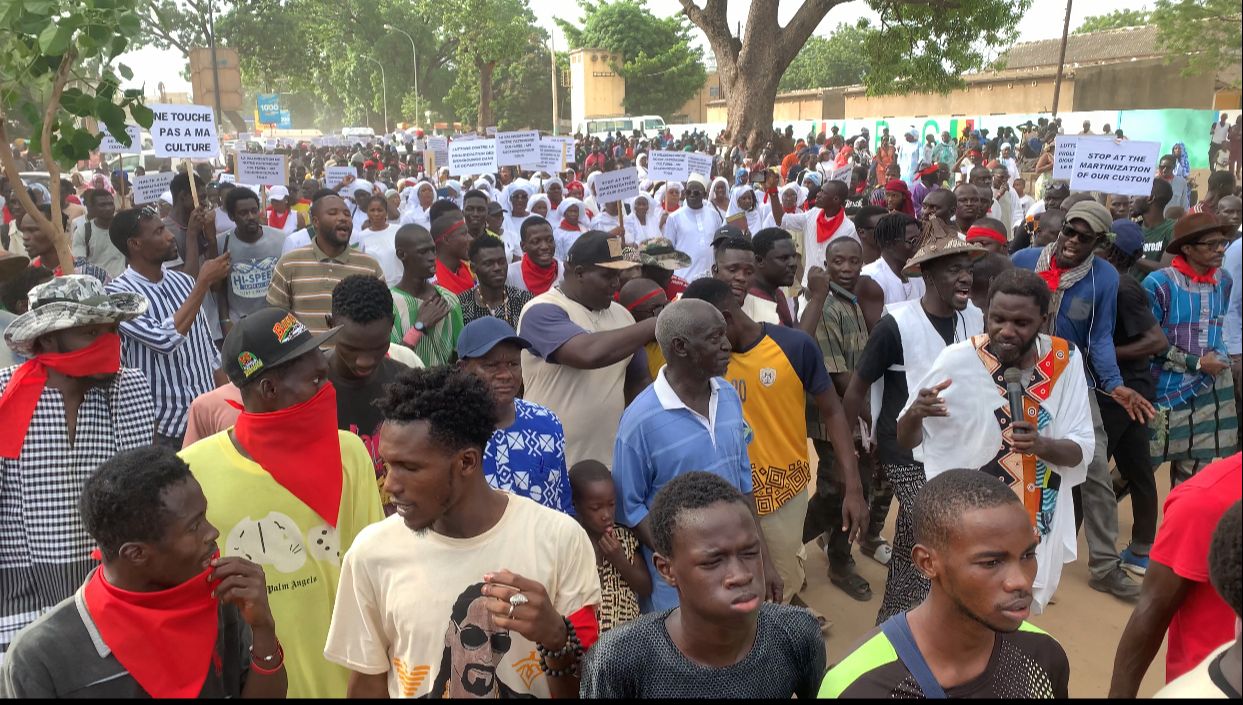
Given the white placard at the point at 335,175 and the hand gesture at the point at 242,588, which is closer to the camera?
the hand gesture at the point at 242,588

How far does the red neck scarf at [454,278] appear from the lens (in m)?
6.33

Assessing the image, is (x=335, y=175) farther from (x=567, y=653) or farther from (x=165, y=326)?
(x=567, y=653)

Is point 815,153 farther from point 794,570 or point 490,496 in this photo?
point 490,496

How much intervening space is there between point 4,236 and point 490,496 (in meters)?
10.2

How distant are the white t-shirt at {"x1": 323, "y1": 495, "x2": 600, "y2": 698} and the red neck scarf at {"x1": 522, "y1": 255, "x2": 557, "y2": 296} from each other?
430cm

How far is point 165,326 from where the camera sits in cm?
441

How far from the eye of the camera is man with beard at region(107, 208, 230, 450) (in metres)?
4.24

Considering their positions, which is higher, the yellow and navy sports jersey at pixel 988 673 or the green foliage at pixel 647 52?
the green foliage at pixel 647 52

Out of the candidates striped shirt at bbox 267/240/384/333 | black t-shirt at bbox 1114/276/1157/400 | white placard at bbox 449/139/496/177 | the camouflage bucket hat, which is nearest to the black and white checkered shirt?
the camouflage bucket hat

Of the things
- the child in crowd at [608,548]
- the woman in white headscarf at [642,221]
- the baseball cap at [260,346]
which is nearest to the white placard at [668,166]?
the woman in white headscarf at [642,221]

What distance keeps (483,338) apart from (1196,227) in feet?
Result: 12.8

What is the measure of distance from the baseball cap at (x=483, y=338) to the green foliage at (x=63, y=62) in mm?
2543

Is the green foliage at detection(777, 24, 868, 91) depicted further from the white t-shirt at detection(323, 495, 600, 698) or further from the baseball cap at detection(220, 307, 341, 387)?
the white t-shirt at detection(323, 495, 600, 698)

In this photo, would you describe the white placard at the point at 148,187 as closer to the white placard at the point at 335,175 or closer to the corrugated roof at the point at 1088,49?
the white placard at the point at 335,175
